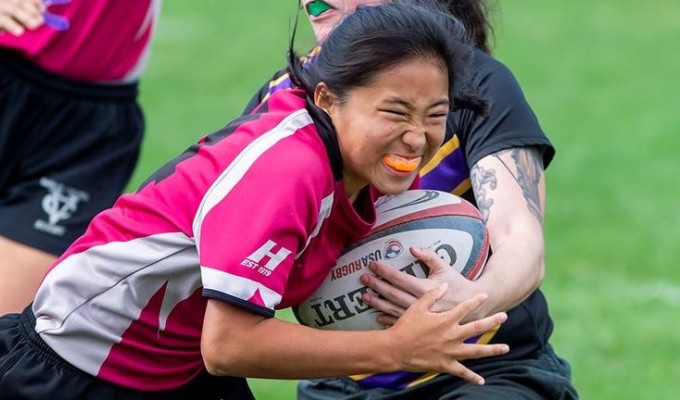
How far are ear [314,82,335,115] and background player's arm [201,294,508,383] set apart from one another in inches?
23.3

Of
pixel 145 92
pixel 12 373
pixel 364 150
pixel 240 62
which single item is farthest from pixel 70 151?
pixel 240 62

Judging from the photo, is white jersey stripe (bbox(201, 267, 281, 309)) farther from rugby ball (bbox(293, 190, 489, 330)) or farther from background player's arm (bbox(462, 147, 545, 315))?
background player's arm (bbox(462, 147, 545, 315))

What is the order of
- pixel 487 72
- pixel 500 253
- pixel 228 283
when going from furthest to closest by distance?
pixel 487 72, pixel 500 253, pixel 228 283

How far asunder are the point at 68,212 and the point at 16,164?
295 mm

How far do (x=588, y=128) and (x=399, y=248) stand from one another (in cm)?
823

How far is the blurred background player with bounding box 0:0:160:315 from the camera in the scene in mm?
5770

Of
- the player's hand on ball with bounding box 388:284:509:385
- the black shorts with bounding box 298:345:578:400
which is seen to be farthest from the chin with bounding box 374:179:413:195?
the black shorts with bounding box 298:345:578:400

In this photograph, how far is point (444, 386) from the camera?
179 inches

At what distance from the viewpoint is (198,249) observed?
375cm

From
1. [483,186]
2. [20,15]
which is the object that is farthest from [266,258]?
[20,15]

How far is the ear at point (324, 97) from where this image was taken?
12.9 ft

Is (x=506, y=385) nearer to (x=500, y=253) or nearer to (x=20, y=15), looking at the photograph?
(x=500, y=253)

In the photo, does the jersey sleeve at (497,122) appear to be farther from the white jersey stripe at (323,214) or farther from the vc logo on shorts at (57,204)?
the vc logo on shorts at (57,204)

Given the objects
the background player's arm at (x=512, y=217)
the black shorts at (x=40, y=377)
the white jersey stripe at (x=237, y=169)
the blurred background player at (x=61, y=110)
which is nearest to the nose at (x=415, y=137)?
the white jersey stripe at (x=237, y=169)
